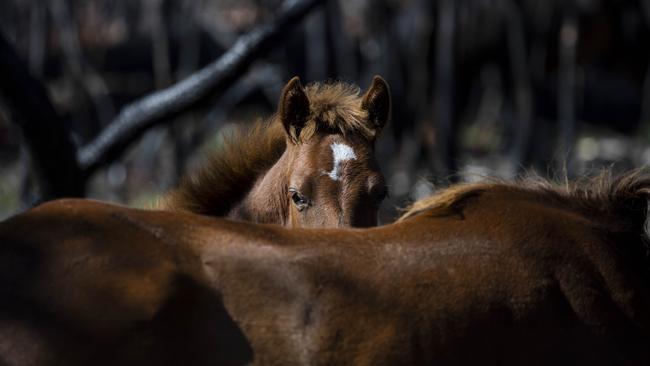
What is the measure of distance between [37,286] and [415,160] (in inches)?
339

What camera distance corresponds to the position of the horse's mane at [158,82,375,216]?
5.06 m

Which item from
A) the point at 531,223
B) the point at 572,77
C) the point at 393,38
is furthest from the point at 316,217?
the point at 572,77

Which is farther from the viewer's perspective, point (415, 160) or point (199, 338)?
point (415, 160)

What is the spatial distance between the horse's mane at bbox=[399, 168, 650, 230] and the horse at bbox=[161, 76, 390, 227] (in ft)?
4.19

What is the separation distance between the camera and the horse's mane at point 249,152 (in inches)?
199

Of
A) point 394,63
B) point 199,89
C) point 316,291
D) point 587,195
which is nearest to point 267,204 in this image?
point 587,195

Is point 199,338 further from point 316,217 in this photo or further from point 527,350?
point 316,217

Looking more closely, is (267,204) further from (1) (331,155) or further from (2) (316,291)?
(2) (316,291)

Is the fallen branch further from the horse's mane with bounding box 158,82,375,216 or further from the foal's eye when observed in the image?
the foal's eye

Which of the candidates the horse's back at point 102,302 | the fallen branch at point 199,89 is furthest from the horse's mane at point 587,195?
the fallen branch at point 199,89

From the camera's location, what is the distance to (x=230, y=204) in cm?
519

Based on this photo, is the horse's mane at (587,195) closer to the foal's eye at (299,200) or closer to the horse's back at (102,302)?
the horse's back at (102,302)

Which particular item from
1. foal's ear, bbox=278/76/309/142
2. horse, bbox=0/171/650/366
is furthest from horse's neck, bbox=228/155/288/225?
horse, bbox=0/171/650/366

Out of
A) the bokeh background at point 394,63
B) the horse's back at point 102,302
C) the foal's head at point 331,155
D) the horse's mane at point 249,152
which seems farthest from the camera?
the bokeh background at point 394,63
